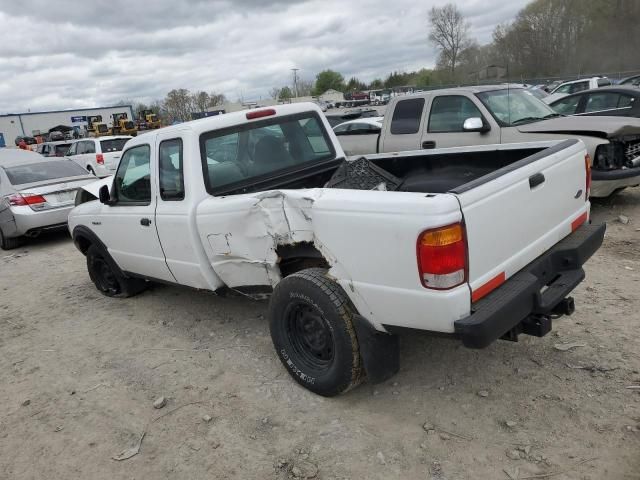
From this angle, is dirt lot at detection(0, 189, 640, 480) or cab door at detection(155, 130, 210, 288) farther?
cab door at detection(155, 130, 210, 288)

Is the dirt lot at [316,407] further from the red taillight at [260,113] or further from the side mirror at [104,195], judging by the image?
the red taillight at [260,113]

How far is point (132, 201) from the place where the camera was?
475 cm

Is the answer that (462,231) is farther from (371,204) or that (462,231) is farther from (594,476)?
(594,476)

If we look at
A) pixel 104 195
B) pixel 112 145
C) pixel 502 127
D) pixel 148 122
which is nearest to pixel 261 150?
pixel 104 195

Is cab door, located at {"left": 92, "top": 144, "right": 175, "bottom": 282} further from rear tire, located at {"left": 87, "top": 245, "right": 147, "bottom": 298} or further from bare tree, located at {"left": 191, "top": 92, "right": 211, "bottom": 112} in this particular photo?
bare tree, located at {"left": 191, "top": 92, "right": 211, "bottom": 112}

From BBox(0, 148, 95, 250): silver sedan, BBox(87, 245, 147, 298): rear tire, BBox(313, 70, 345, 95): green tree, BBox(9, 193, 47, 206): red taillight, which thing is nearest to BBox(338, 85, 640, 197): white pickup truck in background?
BBox(87, 245, 147, 298): rear tire

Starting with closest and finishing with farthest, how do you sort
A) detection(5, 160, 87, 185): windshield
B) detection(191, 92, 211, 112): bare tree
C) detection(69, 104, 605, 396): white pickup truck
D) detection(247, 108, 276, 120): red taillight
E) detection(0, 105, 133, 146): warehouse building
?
detection(69, 104, 605, 396): white pickup truck, detection(247, 108, 276, 120): red taillight, detection(5, 160, 87, 185): windshield, detection(0, 105, 133, 146): warehouse building, detection(191, 92, 211, 112): bare tree

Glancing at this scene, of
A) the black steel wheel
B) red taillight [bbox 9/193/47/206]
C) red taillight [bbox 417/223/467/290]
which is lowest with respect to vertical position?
the black steel wheel

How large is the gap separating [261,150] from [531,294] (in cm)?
253

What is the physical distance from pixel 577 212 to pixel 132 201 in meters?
3.77

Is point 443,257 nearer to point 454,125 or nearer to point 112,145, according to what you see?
point 454,125

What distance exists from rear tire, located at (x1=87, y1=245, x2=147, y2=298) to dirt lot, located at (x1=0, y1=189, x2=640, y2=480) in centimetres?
80

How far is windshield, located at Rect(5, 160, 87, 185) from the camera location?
944 centimetres

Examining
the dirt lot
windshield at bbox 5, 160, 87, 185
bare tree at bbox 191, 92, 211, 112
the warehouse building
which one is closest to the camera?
the dirt lot
